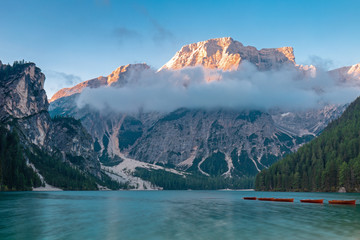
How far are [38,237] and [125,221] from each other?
25.4 metres

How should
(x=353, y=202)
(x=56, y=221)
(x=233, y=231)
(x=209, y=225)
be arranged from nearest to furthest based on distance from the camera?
(x=233, y=231) → (x=209, y=225) → (x=56, y=221) → (x=353, y=202)

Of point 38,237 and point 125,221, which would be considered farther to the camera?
point 125,221

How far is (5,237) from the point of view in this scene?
191 feet

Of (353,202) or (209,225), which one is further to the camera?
(353,202)

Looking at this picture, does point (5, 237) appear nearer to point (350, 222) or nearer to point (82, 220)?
point (82, 220)

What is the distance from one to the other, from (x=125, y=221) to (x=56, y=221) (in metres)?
16.3

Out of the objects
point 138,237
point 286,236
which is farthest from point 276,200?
point 138,237

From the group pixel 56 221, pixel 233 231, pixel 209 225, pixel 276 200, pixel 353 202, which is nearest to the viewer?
pixel 233 231

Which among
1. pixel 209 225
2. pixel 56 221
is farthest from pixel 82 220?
pixel 209 225

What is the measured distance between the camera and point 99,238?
60.1 meters

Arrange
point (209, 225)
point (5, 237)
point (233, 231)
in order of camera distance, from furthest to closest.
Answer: point (209, 225) < point (233, 231) < point (5, 237)

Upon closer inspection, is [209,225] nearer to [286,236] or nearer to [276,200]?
[286,236]

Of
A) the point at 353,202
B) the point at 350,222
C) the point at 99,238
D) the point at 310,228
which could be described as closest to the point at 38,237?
the point at 99,238

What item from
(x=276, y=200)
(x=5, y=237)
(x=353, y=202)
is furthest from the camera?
(x=276, y=200)
